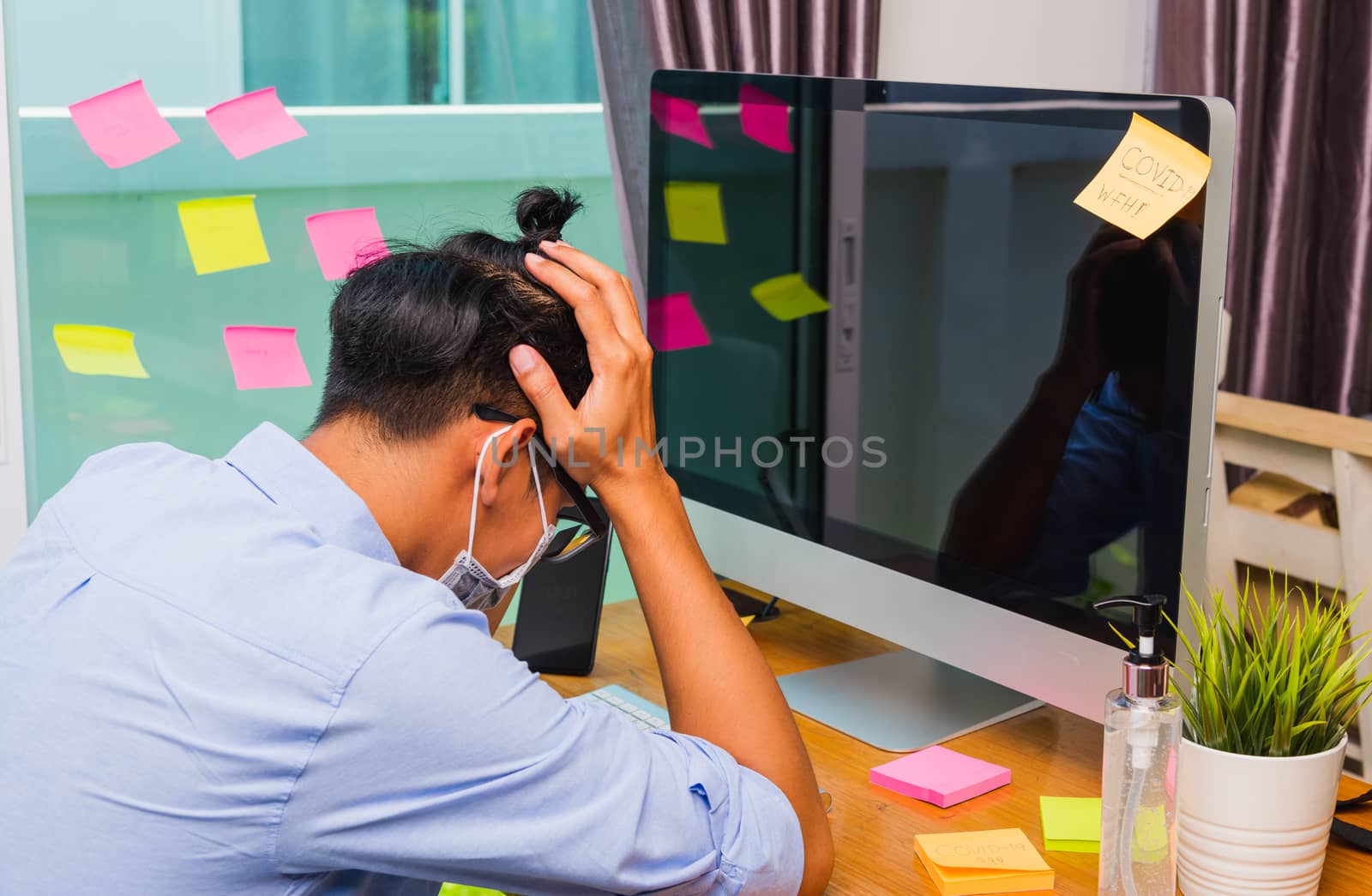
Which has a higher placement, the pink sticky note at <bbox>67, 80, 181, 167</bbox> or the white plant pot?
the pink sticky note at <bbox>67, 80, 181, 167</bbox>

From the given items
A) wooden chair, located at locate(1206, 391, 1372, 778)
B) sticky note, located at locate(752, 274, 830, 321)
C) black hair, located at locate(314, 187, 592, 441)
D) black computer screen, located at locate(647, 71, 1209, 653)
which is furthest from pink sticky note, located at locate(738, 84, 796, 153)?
wooden chair, located at locate(1206, 391, 1372, 778)

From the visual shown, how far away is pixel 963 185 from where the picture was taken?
42.6 inches

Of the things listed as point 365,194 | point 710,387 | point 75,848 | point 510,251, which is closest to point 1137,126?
point 510,251

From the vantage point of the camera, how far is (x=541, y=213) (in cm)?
99

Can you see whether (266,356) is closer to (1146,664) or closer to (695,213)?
(695,213)

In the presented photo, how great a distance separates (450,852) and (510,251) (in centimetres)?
42

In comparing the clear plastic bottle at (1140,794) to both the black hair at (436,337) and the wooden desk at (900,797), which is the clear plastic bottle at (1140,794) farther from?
the black hair at (436,337)

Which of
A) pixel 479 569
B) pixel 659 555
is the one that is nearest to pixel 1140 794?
pixel 659 555

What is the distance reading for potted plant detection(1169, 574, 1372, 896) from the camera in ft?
2.78

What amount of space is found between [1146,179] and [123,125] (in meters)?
1.22

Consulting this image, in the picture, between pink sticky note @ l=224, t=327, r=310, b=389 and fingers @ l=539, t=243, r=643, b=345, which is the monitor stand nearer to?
fingers @ l=539, t=243, r=643, b=345

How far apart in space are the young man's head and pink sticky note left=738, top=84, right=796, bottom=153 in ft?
1.50

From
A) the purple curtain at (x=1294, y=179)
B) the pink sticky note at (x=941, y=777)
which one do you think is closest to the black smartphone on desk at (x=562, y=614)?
the pink sticky note at (x=941, y=777)

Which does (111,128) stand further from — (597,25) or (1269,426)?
(1269,426)
